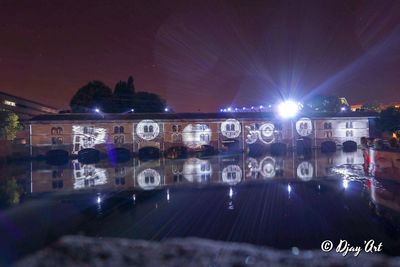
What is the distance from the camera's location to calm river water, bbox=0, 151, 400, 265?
862cm

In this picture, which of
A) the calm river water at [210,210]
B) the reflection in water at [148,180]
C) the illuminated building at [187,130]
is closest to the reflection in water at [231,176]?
the calm river water at [210,210]

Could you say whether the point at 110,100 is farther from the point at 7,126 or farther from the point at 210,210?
the point at 210,210

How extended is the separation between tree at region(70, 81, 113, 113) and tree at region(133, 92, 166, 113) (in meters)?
4.86

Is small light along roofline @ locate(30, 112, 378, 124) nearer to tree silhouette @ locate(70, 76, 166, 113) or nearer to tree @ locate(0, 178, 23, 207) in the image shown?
tree silhouette @ locate(70, 76, 166, 113)

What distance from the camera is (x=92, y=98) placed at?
181 feet

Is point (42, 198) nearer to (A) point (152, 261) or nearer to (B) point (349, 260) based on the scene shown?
(A) point (152, 261)

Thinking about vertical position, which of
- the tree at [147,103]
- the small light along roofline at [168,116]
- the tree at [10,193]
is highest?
the tree at [147,103]

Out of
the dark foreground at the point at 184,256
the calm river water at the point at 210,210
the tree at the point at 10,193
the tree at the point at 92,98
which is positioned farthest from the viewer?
the tree at the point at 92,98

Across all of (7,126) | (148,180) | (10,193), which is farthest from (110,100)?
(10,193)

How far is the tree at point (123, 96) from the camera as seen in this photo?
5472 cm

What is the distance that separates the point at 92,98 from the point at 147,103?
32.4 ft

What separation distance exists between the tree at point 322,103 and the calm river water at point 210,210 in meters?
57.9

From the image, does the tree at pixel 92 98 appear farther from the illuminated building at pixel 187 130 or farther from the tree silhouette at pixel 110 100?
Result: the illuminated building at pixel 187 130

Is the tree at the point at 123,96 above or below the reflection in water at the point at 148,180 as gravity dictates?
above
